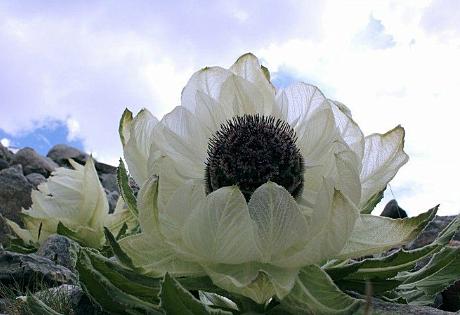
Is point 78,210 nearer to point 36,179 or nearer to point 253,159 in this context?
point 253,159

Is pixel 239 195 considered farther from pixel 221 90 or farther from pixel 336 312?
pixel 221 90

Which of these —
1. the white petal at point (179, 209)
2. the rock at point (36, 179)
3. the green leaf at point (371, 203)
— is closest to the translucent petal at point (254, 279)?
the white petal at point (179, 209)

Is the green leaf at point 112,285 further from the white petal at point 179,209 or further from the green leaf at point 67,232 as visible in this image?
the green leaf at point 67,232

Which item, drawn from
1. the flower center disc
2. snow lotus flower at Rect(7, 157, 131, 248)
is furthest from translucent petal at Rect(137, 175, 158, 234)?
snow lotus flower at Rect(7, 157, 131, 248)

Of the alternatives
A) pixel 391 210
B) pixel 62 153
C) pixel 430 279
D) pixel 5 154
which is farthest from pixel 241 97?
pixel 62 153

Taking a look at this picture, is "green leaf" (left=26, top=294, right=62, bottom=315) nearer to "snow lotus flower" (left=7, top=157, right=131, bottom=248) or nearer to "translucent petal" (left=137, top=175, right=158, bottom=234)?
"translucent petal" (left=137, top=175, right=158, bottom=234)
